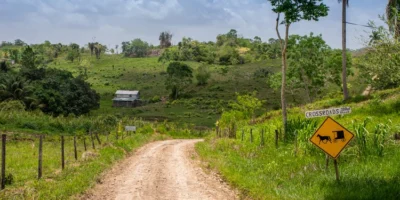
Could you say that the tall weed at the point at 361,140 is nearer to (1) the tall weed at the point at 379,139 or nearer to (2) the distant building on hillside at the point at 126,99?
(1) the tall weed at the point at 379,139

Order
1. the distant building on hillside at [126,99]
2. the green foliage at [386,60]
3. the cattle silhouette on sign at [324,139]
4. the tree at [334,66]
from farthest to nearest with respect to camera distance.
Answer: the distant building on hillside at [126,99] < the tree at [334,66] < the green foliage at [386,60] < the cattle silhouette on sign at [324,139]

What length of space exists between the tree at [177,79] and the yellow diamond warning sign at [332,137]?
111 m

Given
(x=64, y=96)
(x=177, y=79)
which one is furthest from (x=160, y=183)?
(x=177, y=79)

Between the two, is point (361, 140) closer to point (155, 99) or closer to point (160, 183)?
point (160, 183)

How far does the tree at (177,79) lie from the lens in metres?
123

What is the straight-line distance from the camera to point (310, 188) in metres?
11.7

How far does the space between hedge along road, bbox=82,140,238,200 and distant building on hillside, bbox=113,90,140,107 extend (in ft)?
328

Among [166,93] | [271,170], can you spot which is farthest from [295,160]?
[166,93]

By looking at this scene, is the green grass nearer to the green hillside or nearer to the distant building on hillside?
the green hillside

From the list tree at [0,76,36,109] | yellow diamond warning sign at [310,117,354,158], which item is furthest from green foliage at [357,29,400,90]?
tree at [0,76,36,109]

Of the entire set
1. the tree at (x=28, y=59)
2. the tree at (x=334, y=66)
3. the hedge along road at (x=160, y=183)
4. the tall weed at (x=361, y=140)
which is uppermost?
the tree at (x=28, y=59)

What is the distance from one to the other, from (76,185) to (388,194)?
10.2m

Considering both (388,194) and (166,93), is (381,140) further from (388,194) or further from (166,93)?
(166,93)

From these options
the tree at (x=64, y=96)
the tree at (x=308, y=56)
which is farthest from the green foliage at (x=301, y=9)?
the tree at (x=64, y=96)
